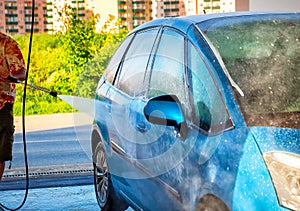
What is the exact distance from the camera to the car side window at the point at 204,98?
→ 320 cm

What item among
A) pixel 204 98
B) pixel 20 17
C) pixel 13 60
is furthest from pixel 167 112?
pixel 20 17

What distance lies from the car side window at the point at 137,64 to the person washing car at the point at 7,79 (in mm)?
822

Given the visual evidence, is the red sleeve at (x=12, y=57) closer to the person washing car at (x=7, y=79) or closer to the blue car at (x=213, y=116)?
the person washing car at (x=7, y=79)

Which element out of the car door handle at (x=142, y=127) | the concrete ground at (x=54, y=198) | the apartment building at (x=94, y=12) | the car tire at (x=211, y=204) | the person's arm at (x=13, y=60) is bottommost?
the concrete ground at (x=54, y=198)

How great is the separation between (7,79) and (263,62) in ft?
7.67

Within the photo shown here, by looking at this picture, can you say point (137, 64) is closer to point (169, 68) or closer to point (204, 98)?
point (169, 68)

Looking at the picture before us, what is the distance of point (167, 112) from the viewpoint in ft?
11.1

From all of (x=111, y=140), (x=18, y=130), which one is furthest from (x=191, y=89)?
(x=18, y=130)

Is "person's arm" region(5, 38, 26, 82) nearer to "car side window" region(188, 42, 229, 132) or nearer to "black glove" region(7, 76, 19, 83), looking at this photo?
"black glove" region(7, 76, 19, 83)

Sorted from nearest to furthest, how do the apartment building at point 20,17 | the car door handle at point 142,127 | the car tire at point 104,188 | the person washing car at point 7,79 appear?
the car door handle at point 142,127
the car tire at point 104,188
the person washing car at point 7,79
the apartment building at point 20,17

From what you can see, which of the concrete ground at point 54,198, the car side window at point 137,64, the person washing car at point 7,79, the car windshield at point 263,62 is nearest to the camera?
the car windshield at point 263,62

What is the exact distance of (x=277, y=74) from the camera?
11.2 ft

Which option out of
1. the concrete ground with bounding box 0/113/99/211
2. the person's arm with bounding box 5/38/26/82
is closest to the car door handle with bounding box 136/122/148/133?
the person's arm with bounding box 5/38/26/82

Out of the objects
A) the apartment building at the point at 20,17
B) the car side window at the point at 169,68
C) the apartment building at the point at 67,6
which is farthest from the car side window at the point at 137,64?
the apartment building at the point at 20,17
